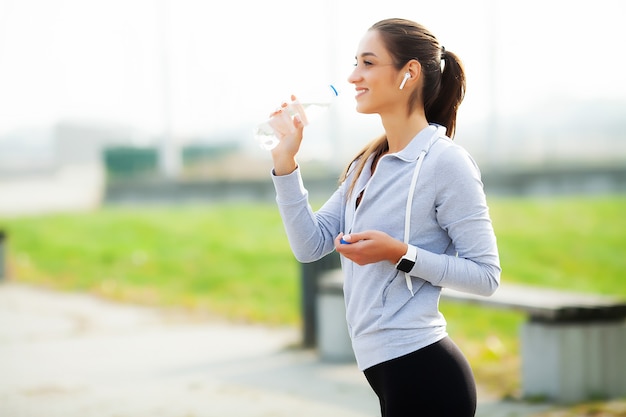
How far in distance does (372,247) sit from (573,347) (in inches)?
146

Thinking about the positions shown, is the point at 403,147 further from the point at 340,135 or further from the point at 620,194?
the point at 340,135

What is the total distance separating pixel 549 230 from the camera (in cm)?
1407

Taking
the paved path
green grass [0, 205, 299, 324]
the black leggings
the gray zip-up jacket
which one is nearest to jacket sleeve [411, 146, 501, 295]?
the gray zip-up jacket

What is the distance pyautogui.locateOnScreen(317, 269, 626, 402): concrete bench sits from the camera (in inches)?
216

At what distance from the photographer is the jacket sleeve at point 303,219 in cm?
242

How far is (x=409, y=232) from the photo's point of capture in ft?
7.39

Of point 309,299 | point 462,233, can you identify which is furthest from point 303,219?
point 309,299

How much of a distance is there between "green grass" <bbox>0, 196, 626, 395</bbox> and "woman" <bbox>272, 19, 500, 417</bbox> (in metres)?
4.46

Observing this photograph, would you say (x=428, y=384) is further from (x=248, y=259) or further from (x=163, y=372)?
(x=248, y=259)

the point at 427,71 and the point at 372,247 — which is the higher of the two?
the point at 427,71

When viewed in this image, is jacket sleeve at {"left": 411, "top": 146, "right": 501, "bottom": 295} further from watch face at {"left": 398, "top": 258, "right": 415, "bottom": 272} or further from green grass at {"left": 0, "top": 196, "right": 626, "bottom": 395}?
green grass at {"left": 0, "top": 196, "right": 626, "bottom": 395}

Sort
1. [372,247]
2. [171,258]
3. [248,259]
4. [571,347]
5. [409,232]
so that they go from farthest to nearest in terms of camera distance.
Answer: [171,258] < [248,259] < [571,347] < [409,232] < [372,247]

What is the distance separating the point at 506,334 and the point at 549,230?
571 cm

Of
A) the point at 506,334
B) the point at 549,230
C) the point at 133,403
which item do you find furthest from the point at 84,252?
the point at 133,403
